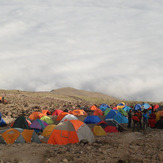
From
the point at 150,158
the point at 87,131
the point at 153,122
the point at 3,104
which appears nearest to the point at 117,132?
the point at 153,122

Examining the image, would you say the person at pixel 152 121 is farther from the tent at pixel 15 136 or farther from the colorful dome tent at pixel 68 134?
the tent at pixel 15 136

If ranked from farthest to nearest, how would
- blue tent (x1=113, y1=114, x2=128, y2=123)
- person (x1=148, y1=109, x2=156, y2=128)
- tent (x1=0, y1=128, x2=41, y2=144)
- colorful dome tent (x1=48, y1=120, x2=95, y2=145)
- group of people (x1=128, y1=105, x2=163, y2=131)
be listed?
1. blue tent (x1=113, y1=114, x2=128, y2=123)
2. person (x1=148, y1=109, x2=156, y2=128)
3. group of people (x1=128, y1=105, x2=163, y2=131)
4. colorful dome tent (x1=48, y1=120, x2=95, y2=145)
5. tent (x1=0, y1=128, x2=41, y2=144)

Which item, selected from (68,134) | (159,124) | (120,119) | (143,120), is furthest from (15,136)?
(120,119)

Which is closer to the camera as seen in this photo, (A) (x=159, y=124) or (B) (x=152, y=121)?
(A) (x=159, y=124)

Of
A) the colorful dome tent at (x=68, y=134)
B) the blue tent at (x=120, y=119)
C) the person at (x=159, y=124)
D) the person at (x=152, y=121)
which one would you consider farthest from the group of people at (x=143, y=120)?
the blue tent at (x=120, y=119)

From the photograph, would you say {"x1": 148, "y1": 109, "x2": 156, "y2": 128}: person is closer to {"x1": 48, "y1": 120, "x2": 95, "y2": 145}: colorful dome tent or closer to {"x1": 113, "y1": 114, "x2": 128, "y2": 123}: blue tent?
{"x1": 113, "y1": 114, "x2": 128, "y2": 123}: blue tent

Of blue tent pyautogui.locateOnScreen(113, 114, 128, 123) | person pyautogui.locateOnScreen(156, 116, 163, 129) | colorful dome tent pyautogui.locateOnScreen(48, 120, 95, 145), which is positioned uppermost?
colorful dome tent pyautogui.locateOnScreen(48, 120, 95, 145)

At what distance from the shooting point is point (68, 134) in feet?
41.8

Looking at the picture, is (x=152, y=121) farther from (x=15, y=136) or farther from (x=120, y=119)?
(x=15, y=136)

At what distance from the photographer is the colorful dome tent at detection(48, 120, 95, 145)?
12555mm

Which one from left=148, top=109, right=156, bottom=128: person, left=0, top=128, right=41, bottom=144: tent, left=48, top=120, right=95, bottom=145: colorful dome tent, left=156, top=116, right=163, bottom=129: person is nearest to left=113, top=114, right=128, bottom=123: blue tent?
left=148, top=109, right=156, bottom=128: person

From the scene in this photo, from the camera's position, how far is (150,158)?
846cm

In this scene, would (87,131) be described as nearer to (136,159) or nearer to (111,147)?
(111,147)

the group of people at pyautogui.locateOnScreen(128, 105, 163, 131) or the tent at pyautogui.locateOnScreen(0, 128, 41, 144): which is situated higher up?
the tent at pyautogui.locateOnScreen(0, 128, 41, 144)
